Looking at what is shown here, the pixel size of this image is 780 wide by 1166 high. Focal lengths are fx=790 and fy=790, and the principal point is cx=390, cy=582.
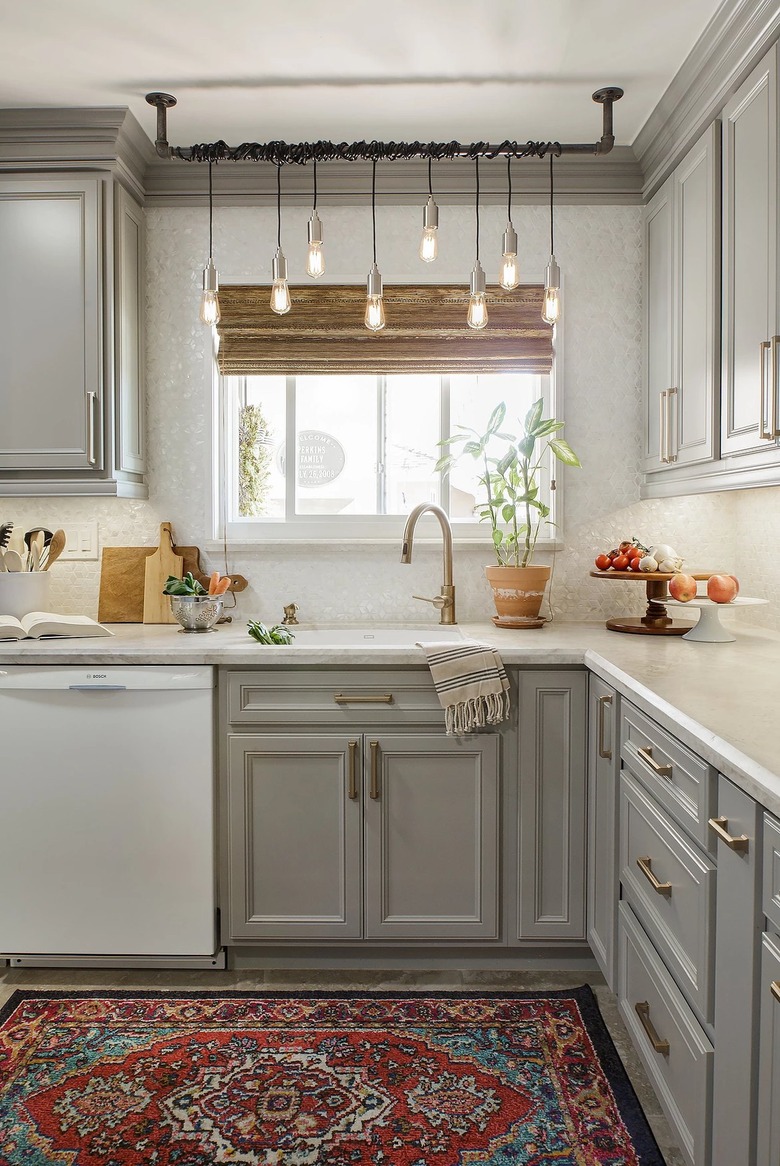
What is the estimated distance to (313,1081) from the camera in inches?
73.2

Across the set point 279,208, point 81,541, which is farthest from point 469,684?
point 279,208

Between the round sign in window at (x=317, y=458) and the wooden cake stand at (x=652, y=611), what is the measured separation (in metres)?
1.05

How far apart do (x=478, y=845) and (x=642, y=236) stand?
2149mm

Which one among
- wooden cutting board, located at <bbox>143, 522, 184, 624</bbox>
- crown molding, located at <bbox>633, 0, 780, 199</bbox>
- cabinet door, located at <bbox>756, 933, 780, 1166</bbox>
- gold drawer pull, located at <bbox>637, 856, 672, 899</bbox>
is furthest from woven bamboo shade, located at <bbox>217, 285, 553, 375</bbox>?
cabinet door, located at <bbox>756, 933, 780, 1166</bbox>

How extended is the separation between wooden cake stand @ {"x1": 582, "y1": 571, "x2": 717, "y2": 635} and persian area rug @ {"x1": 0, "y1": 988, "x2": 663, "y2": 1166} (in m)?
1.07

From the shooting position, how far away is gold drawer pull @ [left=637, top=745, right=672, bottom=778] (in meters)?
1.56

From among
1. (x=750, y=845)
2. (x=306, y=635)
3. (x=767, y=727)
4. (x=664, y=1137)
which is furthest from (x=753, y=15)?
(x=664, y=1137)

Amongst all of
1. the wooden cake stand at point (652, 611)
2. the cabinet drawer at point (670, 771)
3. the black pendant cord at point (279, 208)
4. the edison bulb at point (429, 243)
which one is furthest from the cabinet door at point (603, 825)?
the black pendant cord at point (279, 208)

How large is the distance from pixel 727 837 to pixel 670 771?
1.08ft

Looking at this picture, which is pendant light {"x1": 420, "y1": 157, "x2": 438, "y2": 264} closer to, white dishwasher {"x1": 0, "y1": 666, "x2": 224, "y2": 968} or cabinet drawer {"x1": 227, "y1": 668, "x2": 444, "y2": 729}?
cabinet drawer {"x1": 227, "y1": 668, "x2": 444, "y2": 729}

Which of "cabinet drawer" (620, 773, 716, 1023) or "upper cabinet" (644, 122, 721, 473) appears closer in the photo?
"cabinet drawer" (620, 773, 716, 1023)

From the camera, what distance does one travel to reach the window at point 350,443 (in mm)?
2959

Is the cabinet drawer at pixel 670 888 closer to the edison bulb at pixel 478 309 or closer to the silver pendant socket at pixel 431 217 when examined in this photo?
the edison bulb at pixel 478 309

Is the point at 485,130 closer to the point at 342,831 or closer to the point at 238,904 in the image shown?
the point at 342,831
